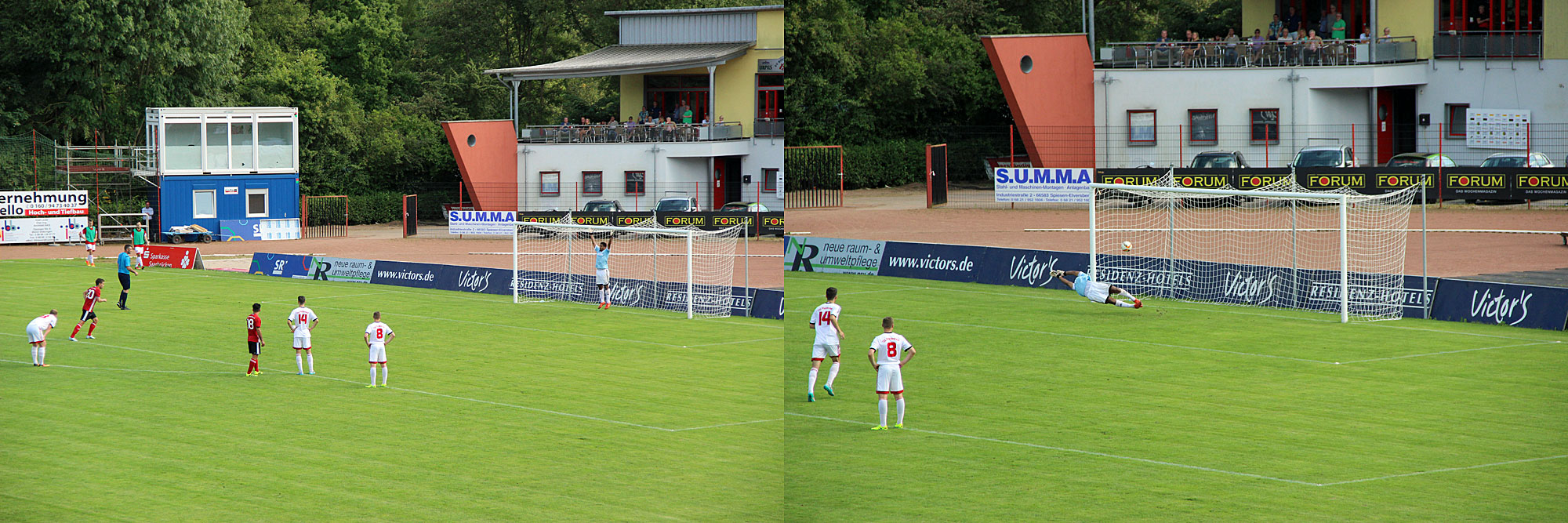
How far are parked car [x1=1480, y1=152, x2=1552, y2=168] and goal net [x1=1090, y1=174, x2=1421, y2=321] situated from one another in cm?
385

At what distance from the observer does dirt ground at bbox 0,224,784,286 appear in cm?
4306

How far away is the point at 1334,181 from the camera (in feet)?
136

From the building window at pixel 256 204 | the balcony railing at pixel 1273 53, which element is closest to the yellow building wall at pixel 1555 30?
the balcony railing at pixel 1273 53

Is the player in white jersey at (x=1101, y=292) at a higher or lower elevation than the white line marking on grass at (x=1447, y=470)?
higher

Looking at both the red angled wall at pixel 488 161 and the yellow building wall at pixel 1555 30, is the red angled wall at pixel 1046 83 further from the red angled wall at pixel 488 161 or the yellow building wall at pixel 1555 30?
the red angled wall at pixel 488 161

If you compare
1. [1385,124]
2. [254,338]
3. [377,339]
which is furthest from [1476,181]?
[254,338]

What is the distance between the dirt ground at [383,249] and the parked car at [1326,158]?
16.3m

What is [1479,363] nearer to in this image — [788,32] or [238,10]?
[788,32]

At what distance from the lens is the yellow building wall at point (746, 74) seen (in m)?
59.7

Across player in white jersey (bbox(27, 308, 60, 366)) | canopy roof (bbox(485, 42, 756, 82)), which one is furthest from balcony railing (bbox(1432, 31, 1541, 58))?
player in white jersey (bbox(27, 308, 60, 366))

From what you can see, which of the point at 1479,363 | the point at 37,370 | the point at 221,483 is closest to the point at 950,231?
the point at 1479,363

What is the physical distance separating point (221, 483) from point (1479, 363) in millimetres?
18305

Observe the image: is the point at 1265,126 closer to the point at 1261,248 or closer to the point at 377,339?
the point at 1261,248

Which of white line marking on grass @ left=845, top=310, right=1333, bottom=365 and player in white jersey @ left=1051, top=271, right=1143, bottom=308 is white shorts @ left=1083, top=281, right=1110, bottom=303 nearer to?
player in white jersey @ left=1051, top=271, right=1143, bottom=308
